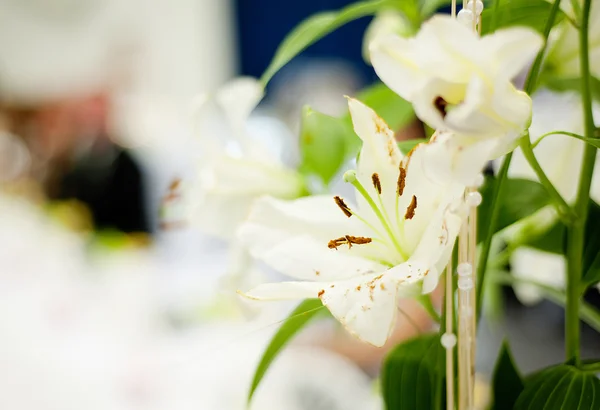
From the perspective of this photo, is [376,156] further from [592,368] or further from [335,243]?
[592,368]

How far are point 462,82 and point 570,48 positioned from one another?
0.56 ft

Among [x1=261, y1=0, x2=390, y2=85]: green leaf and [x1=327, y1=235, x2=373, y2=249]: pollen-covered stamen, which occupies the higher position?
[x1=261, y1=0, x2=390, y2=85]: green leaf

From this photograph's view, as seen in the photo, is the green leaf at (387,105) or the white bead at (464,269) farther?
the green leaf at (387,105)

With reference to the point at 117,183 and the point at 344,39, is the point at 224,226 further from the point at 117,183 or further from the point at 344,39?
the point at 344,39

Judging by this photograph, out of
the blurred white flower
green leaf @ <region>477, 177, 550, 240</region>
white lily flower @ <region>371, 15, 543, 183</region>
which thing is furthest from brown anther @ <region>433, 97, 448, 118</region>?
the blurred white flower

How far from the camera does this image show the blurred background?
102 cm

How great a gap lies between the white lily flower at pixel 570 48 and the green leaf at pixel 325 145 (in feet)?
0.42

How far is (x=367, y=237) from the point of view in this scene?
301 millimetres

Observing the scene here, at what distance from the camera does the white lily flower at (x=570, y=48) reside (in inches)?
13.5

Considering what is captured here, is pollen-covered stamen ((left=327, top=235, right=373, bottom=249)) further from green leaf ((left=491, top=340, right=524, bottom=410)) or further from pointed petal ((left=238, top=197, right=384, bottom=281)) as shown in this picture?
green leaf ((left=491, top=340, right=524, bottom=410))

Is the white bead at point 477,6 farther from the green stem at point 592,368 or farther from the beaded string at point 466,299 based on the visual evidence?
the green stem at point 592,368

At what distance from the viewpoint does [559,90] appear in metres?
0.37

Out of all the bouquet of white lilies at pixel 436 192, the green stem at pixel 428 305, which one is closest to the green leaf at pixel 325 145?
the bouquet of white lilies at pixel 436 192

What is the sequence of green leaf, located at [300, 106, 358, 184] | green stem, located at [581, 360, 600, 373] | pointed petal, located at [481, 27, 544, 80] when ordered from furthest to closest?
green leaf, located at [300, 106, 358, 184]
green stem, located at [581, 360, 600, 373]
pointed petal, located at [481, 27, 544, 80]
